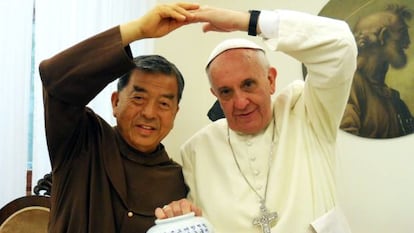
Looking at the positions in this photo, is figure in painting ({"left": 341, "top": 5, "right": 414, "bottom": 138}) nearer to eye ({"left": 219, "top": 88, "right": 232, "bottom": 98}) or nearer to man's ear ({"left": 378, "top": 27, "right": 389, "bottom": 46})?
man's ear ({"left": 378, "top": 27, "right": 389, "bottom": 46})

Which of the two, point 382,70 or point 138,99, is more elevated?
point 382,70

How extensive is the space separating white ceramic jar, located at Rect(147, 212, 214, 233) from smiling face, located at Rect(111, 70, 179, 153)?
0.35 metres

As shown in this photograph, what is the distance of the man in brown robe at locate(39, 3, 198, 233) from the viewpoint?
103 cm

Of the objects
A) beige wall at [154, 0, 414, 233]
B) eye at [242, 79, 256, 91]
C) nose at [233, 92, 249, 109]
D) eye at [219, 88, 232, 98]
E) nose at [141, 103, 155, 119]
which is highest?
eye at [242, 79, 256, 91]

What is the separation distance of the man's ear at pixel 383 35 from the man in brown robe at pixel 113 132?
1.30 meters

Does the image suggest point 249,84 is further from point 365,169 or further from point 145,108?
point 365,169

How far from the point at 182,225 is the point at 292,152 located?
1.78 ft

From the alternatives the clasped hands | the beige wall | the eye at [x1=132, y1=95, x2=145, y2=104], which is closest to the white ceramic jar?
the clasped hands

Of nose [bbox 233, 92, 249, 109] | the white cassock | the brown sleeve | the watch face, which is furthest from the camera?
the watch face

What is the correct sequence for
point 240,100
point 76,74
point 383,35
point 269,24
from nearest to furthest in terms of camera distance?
1. point 76,74
2. point 269,24
3. point 240,100
4. point 383,35

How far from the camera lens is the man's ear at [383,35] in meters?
2.19

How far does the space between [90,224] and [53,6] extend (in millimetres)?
1106

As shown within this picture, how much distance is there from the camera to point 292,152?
1328mm

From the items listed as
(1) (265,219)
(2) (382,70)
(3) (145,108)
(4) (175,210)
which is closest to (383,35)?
(2) (382,70)
